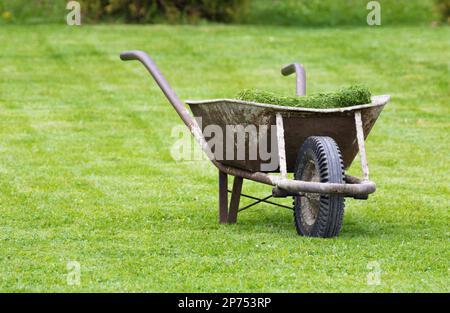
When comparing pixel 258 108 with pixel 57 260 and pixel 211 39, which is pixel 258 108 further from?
pixel 211 39

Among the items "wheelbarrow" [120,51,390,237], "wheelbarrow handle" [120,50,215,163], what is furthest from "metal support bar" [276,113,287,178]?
"wheelbarrow handle" [120,50,215,163]

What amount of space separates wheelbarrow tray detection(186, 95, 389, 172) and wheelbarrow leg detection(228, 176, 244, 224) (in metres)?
0.33

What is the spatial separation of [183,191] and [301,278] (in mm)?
3081

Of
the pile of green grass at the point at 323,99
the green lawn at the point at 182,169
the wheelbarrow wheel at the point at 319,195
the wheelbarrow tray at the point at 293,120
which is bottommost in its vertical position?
the green lawn at the point at 182,169

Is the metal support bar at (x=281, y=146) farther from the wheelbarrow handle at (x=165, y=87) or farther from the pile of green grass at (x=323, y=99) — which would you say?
the wheelbarrow handle at (x=165, y=87)

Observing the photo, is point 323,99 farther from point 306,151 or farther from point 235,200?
point 235,200

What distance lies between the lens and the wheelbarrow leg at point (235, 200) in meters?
7.44

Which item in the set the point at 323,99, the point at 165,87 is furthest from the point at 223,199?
the point at 323,99

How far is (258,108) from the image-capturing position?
6.63 metres

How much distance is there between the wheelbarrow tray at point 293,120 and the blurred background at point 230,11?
41.1ft

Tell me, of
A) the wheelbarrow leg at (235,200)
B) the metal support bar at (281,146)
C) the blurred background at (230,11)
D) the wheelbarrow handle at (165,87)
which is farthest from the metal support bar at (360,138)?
the blurred background at (230,11)

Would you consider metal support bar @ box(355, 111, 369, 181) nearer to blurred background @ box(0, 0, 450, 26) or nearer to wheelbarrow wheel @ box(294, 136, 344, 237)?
wheelbarrow wheel @ box(294, 136, 344, 237)

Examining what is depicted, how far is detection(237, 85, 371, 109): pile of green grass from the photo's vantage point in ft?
Answer: 22.3
